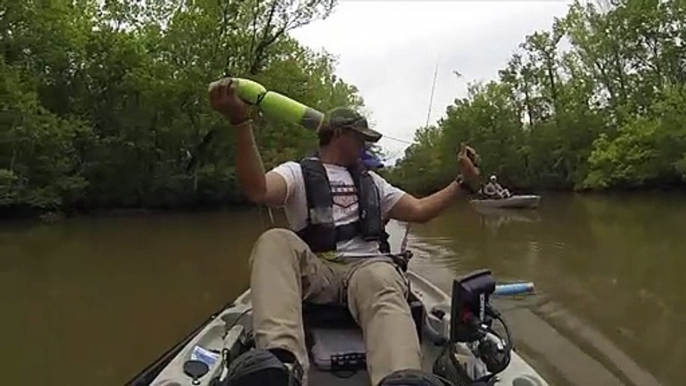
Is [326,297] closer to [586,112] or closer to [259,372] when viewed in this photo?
[259,372]

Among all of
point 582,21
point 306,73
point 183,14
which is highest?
point 582,21

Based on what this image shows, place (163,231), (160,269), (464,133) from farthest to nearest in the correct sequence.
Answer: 1. (464,133)
2. (163,231)
3. (160,269)

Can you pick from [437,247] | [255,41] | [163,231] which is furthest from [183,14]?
[437,247]

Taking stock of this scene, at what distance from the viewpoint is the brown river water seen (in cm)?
556

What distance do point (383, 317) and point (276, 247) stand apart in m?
0.49

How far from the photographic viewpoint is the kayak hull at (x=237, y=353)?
286cm

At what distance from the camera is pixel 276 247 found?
286cm

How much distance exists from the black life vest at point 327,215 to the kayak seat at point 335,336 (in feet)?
0.90

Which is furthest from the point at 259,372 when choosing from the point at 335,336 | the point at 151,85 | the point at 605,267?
the point at 151,85

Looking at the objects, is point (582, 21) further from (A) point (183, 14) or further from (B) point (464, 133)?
(A) point (183, 14)

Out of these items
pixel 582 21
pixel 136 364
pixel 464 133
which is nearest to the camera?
pixel 136 364

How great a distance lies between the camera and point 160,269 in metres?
10.6

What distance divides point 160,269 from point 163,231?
691 cm

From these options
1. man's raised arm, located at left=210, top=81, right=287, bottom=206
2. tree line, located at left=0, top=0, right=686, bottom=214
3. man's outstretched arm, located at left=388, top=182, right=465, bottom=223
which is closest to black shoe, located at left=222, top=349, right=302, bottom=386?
man's raised arm, located at left=210, top=81, right=287, bottom=206
